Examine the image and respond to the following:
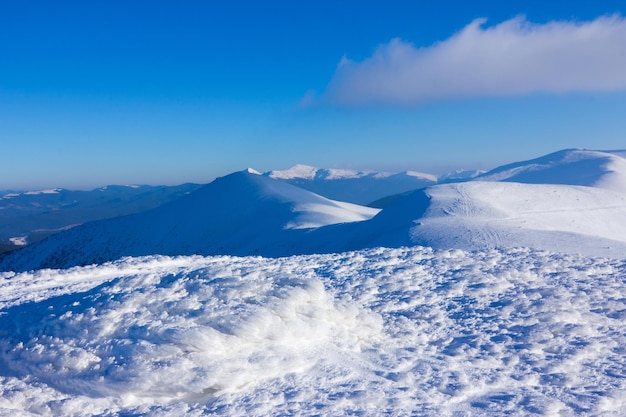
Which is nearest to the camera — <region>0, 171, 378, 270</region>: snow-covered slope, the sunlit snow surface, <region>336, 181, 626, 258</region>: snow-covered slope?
the sunlit snow surface

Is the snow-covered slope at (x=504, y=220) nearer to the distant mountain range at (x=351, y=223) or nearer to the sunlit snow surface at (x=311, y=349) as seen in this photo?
the distant mountain range at (x=351, y=223)

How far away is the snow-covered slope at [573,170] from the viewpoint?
41.4 m

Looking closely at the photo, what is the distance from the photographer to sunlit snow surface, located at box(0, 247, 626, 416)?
4836 mm

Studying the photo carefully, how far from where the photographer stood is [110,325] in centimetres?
580

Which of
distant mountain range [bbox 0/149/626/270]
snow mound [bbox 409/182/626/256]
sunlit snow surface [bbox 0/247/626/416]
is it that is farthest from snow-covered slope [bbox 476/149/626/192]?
sunlit snow surface [bbox 0/247/626/416]

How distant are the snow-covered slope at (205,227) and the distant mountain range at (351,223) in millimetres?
108

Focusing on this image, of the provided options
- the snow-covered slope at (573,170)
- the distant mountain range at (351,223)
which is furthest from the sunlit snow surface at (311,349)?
the snow-covered slope at (573,170)

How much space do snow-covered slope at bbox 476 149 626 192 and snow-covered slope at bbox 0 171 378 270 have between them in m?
20.9

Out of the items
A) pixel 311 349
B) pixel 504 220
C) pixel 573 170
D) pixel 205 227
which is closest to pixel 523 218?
pixel 504 220

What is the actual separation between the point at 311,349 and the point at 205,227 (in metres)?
28.6

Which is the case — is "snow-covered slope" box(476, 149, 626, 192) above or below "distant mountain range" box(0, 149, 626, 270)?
above

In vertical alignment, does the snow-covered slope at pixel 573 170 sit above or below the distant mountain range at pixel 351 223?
above

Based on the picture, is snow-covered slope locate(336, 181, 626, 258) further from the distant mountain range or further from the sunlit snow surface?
the sunlit snow surface

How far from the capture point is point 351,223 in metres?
21.9
